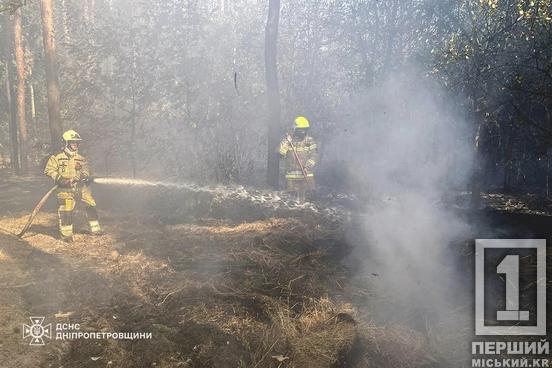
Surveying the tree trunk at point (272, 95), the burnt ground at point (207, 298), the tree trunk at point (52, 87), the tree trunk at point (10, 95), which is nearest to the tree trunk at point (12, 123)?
the tree trunk at point (10, 95)

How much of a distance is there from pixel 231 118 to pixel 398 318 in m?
13.8

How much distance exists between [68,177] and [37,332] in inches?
166

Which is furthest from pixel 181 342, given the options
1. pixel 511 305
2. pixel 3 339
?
pixel 511 305

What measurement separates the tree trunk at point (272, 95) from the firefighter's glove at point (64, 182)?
6077mm

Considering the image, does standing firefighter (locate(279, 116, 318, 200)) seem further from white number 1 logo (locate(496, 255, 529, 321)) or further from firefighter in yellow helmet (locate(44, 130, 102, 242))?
white number 1 logo (locate(496, 255, 529, 321))

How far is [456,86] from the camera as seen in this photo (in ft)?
37.3

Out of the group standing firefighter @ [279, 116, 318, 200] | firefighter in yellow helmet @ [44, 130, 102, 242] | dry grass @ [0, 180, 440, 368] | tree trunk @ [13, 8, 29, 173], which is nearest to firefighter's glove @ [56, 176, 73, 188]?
firefighter in yellow helmet @ [44, 130, 102, 242]

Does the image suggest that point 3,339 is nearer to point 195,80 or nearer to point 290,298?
point 290,298

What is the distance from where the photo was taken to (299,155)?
1047 cm

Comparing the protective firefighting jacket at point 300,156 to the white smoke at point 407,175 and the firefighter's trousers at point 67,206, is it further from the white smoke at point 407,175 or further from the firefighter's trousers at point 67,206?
the firefighter's trousers at point 67,206

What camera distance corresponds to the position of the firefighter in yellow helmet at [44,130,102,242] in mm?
7809

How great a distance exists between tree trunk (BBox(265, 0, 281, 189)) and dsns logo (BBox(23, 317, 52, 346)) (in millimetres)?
8386

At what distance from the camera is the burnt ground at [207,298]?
13.3ft

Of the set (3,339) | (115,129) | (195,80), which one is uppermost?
(195,80)
